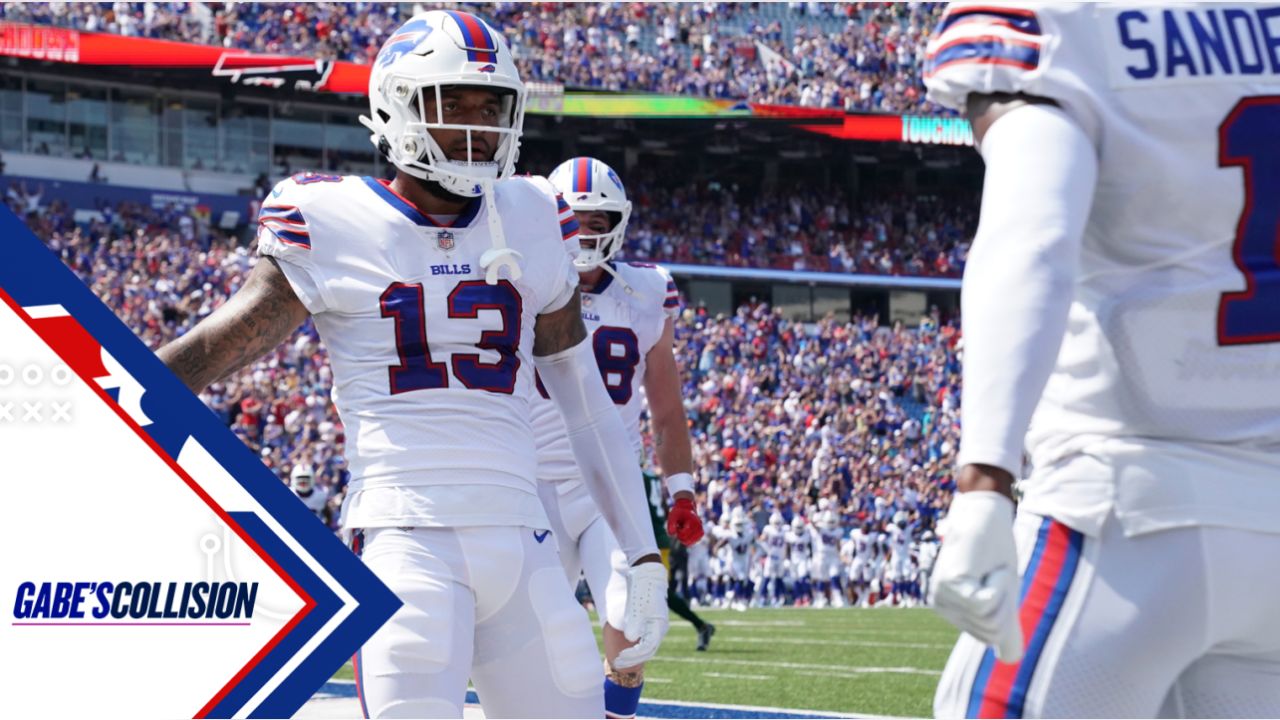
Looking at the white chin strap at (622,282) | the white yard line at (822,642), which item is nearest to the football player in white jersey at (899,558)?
the white yard line at (822,642)

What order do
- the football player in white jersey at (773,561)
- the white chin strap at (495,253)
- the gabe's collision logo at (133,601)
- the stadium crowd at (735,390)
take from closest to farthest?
1. the white chin strap at (495,253)
2. the gabe's collision logo at (133,601)
3. the stadium crowd at (735,390)
4. the football player in white jersey at (773,561)

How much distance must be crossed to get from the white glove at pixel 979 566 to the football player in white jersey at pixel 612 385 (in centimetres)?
307

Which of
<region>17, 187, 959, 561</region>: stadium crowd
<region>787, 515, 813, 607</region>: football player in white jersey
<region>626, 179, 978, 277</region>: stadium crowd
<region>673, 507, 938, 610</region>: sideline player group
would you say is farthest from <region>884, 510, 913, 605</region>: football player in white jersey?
<region>626, 179, 978, 277</region>: stadium crowd

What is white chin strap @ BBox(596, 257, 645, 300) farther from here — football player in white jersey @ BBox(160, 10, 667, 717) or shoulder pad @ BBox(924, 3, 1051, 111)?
shoulder pad @ BBox(924, 3, 1051, 111)

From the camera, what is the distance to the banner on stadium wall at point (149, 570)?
330 cm

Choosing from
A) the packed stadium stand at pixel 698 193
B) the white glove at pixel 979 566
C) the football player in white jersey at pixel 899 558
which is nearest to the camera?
the white glove at pixel 979 566

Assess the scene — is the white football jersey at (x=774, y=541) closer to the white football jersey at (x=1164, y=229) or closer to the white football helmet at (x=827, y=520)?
the white football helmet at (x=827, y=520)

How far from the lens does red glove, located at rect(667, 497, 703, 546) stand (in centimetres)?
535

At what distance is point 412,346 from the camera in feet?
10.6

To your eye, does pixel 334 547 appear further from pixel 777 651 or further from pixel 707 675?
pixel 777 651

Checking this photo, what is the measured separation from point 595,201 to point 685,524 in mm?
1203

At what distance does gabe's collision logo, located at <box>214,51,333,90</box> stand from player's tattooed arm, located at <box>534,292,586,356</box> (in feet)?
85.6

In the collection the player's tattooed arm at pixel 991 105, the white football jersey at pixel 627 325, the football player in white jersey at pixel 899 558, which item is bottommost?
the football player in white jersey at pixel 899 558

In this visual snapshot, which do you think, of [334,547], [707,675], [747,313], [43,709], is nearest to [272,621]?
[334,547]
